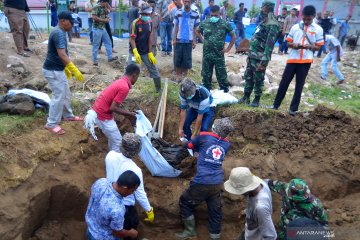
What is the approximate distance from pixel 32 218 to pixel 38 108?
6.35 feet

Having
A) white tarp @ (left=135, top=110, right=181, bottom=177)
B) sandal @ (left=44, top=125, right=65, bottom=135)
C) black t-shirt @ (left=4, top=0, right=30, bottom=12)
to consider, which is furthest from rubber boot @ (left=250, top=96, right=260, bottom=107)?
black t-shirt @ (left=4, top=0, right=30, bottom=12)

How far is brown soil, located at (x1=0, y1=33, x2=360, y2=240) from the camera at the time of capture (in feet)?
15.0

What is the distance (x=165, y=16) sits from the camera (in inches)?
404

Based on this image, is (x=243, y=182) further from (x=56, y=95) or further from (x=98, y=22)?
(x=98, y=22)

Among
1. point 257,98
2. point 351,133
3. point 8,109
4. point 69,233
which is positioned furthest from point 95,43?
point 351,133

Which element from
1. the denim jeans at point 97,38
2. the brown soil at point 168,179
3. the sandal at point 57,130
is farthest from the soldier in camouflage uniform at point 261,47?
the denim jeans at point 97,38

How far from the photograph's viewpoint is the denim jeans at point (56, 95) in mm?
4996

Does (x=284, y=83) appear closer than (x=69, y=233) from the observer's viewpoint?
No

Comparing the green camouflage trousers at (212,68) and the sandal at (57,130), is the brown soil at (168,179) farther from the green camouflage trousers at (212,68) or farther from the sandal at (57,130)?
the green camouflage trousers at (212,68)

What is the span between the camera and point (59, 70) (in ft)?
16.4

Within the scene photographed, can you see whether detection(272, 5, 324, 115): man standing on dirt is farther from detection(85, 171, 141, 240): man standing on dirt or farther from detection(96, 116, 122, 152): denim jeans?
detection(85, 171, 141, 240): man standing on dirt

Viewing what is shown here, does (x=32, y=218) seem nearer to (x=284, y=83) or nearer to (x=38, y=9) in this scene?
(x=284, y=83)

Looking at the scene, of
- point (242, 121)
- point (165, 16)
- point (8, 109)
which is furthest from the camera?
point (165, 16)

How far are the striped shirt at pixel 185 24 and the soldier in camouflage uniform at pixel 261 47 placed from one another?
1.82m
